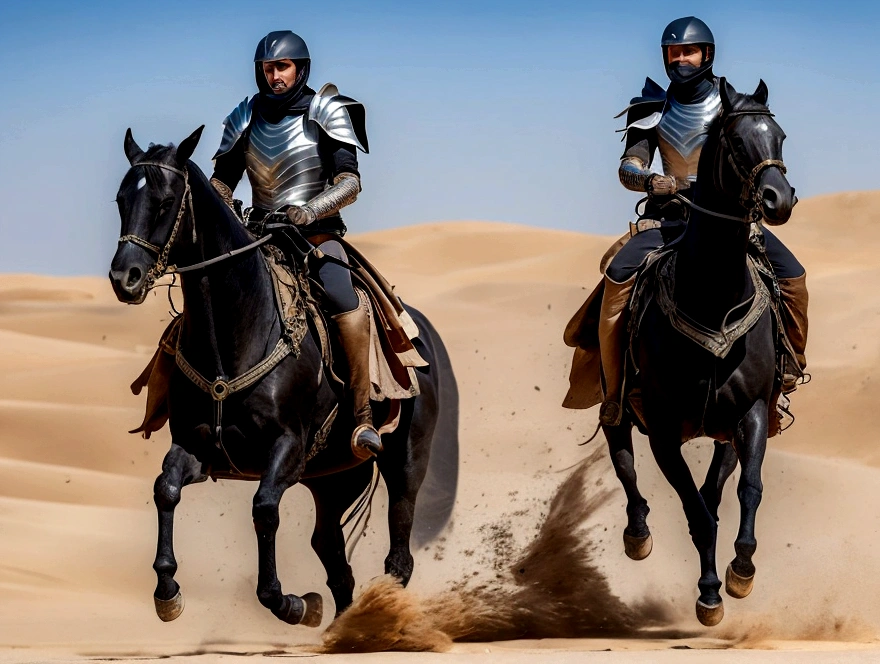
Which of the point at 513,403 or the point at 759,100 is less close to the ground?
the point at 759,100

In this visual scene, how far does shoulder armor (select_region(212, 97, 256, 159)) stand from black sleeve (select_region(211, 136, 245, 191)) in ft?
0.18

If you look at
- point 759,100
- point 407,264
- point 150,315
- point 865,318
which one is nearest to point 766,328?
point 759,100

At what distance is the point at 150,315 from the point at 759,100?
2988 centimetres

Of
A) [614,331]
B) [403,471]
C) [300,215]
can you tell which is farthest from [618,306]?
[300,215]

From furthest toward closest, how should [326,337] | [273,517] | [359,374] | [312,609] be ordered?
[359,374]
[326,337]
[312,609]
[273,517]

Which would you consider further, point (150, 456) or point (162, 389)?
point (150, 456)

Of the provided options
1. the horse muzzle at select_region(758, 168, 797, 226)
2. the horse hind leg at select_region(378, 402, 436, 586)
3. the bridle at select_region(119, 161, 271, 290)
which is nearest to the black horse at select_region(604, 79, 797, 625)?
the horse muzzle at select_region(758, 168, 797, 226)

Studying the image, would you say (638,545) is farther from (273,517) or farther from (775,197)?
(775,197)

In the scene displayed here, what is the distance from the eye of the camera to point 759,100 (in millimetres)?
9469

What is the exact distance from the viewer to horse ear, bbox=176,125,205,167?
29.5 ft

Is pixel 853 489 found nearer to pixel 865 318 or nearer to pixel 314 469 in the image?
pixel 314 469

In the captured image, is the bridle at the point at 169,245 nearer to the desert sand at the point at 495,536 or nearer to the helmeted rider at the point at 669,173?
the desert sand at the point at 495,536

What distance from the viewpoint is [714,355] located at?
10.0 meters

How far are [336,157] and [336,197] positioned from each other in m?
0.39
